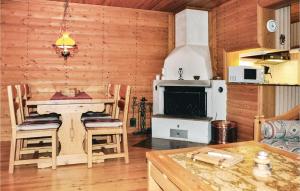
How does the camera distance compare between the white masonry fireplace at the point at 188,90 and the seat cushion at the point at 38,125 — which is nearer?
the seat cushion at the point at 38,125

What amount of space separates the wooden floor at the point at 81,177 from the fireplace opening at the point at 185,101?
5.83ft

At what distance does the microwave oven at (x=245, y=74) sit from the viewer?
4.34 m

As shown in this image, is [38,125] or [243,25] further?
[243,25]

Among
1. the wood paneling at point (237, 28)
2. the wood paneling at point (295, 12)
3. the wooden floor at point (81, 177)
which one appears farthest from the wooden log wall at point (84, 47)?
the wood paneling at point (295, 12)

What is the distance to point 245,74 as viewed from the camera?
4.36 meters

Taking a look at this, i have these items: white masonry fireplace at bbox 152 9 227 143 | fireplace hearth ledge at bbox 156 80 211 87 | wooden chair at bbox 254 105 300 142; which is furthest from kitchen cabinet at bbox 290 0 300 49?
wooden chair at bbox 254 105 300 142

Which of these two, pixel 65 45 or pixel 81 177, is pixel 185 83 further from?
pixel 81 177

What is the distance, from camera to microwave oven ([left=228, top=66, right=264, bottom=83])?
434cm

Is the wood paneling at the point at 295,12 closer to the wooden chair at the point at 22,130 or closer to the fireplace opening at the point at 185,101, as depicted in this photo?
the fireplace opening at the point at 185,101

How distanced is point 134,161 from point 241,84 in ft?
7.17

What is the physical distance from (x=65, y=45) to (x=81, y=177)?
1.94 m

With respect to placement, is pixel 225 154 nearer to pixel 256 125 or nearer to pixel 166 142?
pixel 256 125

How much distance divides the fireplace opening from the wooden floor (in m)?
1.78

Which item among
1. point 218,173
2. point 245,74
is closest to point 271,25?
point 245,74
